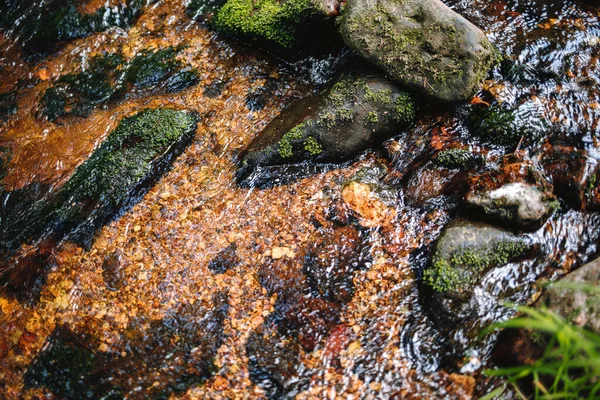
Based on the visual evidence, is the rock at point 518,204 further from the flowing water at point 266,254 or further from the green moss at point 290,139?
the green moss at point 290,139

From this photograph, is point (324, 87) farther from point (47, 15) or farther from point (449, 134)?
point (47, 15)

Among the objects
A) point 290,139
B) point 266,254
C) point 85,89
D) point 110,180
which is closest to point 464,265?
point 266,254

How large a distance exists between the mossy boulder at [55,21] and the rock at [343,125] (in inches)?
123

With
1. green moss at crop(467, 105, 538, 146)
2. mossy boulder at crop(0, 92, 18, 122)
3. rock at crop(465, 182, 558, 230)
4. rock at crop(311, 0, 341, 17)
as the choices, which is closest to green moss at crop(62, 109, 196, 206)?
mossy boulder at crop(0, 92, 18, 122)

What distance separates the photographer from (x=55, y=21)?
20.2 feet

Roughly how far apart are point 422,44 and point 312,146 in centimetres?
144

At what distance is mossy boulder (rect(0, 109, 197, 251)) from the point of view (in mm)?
4574

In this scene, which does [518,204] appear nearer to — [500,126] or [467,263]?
[467,263]

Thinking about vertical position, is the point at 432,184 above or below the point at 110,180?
above

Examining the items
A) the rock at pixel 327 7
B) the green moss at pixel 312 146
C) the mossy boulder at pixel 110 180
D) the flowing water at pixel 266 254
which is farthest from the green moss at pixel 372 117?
the mossy boulder at pixel 110 180

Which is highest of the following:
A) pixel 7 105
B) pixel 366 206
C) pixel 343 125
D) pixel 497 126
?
pixel 497 126

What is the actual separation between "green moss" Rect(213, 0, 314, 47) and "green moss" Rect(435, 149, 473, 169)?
2177 millimetres

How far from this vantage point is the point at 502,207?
12.6 ft

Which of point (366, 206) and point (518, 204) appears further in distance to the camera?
point (366, 206)
